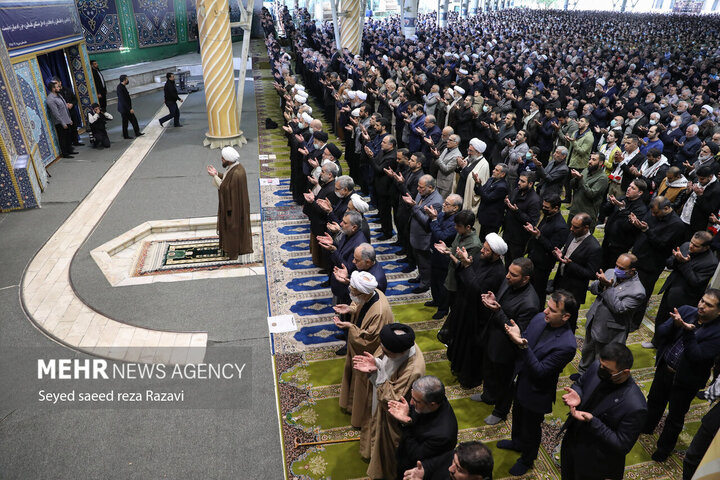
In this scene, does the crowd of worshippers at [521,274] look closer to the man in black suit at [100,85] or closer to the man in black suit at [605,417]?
the man in black suit at [605,417]

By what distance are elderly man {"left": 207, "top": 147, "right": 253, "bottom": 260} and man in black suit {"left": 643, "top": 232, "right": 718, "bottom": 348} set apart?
4.34 m

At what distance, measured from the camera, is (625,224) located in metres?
4.93

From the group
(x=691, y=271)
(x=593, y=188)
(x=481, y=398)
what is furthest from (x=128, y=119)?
(x=691, y=271)

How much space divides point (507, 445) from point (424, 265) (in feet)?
7.41

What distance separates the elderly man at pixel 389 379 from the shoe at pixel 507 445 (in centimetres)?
89

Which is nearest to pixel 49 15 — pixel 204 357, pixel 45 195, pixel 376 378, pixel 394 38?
pixel 45 195

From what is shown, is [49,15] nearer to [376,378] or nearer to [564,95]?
[376,378]

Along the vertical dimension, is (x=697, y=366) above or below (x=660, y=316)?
above

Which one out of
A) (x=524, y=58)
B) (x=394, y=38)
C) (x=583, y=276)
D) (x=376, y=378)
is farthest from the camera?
(x=394, y=38)

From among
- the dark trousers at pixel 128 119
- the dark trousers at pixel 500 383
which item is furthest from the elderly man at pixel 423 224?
the dark trousers at pixel 128 119

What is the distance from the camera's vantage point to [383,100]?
10.2 m

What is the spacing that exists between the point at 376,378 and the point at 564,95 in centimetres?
1049

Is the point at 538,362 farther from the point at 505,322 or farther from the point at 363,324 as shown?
the point at 363,324

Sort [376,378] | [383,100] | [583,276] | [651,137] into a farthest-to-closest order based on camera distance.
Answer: [383,100]
[651,137]
[583,276]
[376,378]
